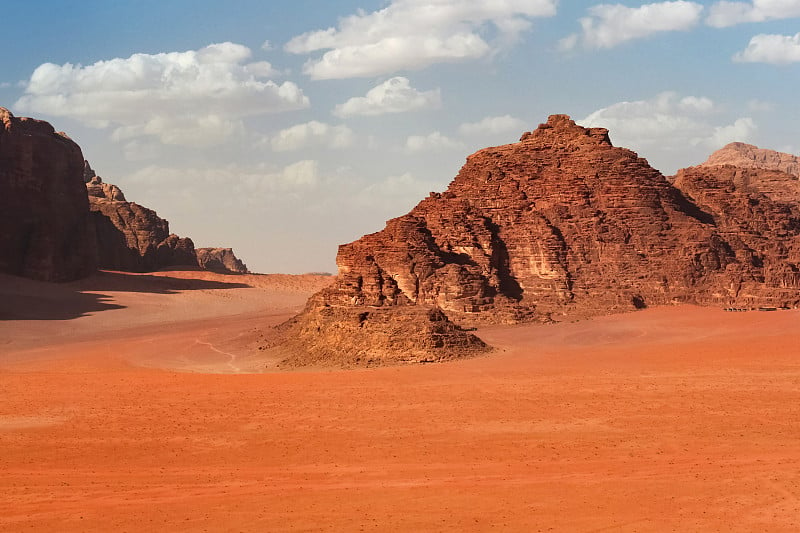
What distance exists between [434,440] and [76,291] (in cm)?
5452

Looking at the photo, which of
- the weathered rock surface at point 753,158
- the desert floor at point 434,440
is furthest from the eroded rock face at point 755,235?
the weathered rock surface at point 753,158

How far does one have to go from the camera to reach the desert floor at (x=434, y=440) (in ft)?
42.2

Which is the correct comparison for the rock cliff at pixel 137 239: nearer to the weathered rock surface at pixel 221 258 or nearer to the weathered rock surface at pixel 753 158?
the weathered rock surface at pixel 221 258

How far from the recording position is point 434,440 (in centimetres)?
1772

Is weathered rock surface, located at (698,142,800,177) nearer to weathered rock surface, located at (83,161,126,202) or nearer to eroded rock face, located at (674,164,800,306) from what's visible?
eroded rock face, located at (674,164,800,306)

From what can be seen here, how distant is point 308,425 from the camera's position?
19.5 meters

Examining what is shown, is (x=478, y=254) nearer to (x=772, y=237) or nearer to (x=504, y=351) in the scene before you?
(x=504, y=351)

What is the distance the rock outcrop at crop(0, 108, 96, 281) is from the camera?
66125 millimetres

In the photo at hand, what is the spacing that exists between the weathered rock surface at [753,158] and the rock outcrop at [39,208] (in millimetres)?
84585

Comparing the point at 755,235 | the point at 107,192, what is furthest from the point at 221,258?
the point at 755,235

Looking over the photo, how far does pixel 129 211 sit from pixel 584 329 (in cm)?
6947

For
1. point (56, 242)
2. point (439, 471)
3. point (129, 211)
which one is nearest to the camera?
point (439, 471)

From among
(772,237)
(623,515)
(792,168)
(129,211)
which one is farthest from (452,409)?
(792,168)

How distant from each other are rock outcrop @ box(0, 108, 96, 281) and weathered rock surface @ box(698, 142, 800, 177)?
84.6 meters
